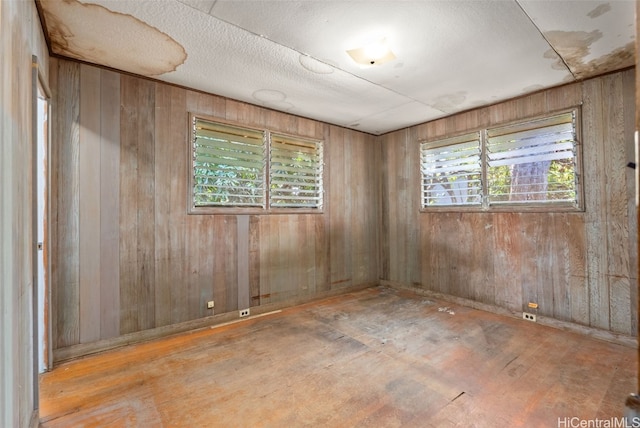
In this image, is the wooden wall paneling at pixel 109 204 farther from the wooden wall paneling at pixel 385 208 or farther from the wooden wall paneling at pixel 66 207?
the wooden wall paneling at pixel 385 208

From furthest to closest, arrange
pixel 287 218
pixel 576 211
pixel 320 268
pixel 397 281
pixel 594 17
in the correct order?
1. pixel 397 281
2. pixel 320 268
3. pixel 287 218
4. pixel 576 211
5. pixel 594 17

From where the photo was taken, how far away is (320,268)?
161 inches

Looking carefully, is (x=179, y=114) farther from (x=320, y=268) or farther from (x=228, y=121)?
(x=320, y=268)

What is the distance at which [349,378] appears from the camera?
82.2 inches

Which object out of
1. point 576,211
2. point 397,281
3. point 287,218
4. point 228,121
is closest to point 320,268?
point 287,218

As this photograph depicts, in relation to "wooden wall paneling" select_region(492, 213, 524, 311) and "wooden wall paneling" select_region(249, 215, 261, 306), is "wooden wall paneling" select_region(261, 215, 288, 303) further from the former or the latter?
"wooden wall paneling" select_region(492, 213, 524, 311)

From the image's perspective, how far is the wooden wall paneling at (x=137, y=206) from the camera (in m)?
2.64

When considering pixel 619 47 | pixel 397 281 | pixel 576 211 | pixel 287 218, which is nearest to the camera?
pixel 619 47

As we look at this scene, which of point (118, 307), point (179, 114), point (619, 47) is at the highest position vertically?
point (619, 47)

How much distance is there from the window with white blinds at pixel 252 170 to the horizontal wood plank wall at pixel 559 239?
5.35 feet

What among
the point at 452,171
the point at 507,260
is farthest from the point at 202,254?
the point at 507,260

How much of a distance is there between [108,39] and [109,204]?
1364 millimetres

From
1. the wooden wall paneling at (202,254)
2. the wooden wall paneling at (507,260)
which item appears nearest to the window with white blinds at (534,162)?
the wooden wall paneling at (507,260)

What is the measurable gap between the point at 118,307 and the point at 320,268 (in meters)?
2.40
